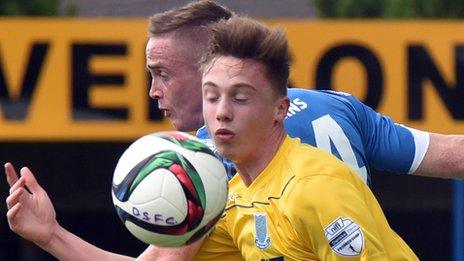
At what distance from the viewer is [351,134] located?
5090 mm

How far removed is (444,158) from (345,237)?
0.98 m

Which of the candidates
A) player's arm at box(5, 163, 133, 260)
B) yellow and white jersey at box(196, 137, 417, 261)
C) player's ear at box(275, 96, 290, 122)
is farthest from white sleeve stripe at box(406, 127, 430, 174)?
player's arm at box(5, 163, 133, 260)

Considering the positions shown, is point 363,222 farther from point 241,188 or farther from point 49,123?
point 49,123

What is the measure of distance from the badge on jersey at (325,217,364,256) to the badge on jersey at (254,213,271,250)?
270 millimetres

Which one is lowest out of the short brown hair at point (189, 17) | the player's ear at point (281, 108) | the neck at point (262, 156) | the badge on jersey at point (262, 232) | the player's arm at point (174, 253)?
the player's arm at point (174, 253)

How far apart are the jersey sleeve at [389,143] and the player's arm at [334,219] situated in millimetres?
833

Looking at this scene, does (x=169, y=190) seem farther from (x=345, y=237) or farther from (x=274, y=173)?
(x=345, y=237)

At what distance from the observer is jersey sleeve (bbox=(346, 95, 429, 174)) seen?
5199 millimetres

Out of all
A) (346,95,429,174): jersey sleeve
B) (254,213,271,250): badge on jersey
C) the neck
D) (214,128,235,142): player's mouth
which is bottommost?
(254,213,271,250): badge on jersey

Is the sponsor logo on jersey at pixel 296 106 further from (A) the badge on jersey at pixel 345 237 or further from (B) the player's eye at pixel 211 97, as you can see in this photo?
(A) the badge on jersey at pixel 345 237

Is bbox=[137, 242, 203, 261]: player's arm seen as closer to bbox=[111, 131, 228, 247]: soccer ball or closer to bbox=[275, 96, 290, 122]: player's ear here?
→ bbox=[111, 131, 228, 247]: soccer ball

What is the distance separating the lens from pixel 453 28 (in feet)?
32.6

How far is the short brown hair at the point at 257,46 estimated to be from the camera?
4.55 m

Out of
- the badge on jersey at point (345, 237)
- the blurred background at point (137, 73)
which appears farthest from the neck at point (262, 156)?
the blurred background at point (137, 73)
